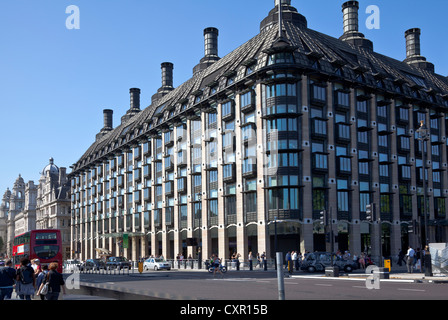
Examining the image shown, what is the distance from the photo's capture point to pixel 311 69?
183ft

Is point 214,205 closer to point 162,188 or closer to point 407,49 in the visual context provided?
point 162,188

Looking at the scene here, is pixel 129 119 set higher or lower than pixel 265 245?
higher

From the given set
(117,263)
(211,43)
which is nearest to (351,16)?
(211,43)

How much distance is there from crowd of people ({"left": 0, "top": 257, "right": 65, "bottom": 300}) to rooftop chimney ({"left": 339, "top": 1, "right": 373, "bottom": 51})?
220 feet

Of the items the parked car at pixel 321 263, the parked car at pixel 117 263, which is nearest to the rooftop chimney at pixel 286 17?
the parked car at pixel 117 263

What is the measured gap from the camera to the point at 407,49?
87562 millimetres

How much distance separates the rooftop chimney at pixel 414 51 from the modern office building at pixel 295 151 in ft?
9.96

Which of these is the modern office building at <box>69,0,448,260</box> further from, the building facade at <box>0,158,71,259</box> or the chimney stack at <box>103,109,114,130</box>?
the building facade at <box>0,158,71,259</box>

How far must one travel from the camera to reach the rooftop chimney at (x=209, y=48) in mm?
84812

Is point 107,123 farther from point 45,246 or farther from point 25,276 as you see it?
point 25,276

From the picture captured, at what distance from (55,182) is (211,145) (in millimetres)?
88130

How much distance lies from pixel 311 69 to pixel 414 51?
38.2 meters
